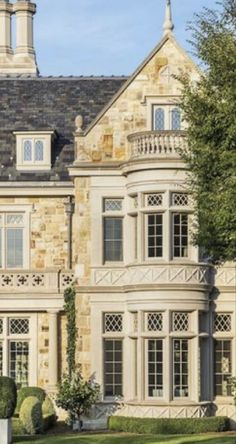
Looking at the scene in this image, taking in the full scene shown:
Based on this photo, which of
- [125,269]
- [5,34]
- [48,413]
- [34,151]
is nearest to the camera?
[125,269]

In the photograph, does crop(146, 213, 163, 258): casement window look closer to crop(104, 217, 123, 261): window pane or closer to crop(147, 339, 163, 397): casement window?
crop(104, 217, 123, 261): window pane

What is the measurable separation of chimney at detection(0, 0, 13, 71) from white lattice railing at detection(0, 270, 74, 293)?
14.9 m

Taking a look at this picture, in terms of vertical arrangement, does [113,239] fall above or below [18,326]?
above

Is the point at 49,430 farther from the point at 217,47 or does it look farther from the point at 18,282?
the point at 217,47

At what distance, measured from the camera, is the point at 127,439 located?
3912 centimetres

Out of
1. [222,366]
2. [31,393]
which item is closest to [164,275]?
[222,366]

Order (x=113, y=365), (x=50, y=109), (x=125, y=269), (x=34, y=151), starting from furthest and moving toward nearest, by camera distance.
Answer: (x=50, y=109), (x=34, y=151), (x=113, y=365), (x=125, y=269)

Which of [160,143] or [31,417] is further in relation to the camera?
[160,143]

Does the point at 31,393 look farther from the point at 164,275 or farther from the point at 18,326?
the point at 164,275

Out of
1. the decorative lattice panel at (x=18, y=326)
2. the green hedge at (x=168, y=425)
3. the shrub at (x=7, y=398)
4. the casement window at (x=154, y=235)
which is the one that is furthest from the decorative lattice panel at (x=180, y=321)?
the shrub at (x=7, y=398)

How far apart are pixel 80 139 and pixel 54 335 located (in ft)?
23.5

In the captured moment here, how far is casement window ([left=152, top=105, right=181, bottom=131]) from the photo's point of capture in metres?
44.8

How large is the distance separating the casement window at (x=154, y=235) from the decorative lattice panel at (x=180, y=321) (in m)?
1.98

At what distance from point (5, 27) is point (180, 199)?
2088cm
